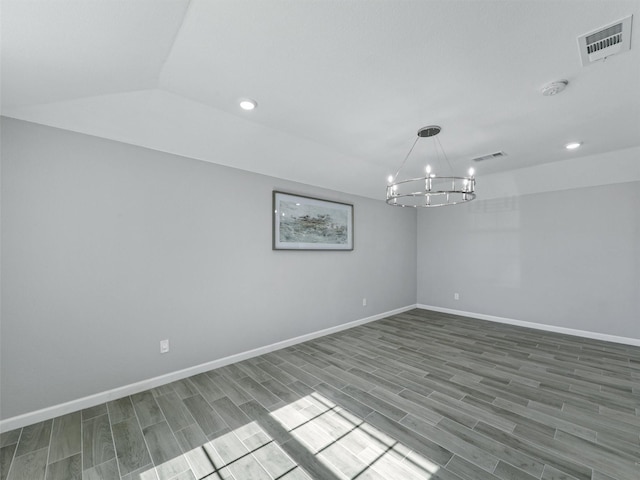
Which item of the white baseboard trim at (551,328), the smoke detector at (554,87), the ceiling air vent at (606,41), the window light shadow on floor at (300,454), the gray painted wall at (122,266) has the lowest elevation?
the window light shadow on floor at (300,454)

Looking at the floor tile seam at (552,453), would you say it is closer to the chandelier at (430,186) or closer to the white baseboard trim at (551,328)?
the chandelier at (430,186)

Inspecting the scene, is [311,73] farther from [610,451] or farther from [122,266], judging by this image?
[610,451]

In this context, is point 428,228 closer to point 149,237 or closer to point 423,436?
point 423,436

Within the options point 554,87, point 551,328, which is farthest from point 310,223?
point 551,328

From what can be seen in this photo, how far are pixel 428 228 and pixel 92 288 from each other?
18.9ft

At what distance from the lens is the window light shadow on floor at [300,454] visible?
1.64m

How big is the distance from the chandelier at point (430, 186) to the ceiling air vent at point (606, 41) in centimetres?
96

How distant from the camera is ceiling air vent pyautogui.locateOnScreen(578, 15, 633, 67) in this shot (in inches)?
61.2

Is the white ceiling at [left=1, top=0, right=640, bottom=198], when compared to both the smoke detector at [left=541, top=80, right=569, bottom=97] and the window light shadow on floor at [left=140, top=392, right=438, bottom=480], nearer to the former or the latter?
the smoke detector at [left=541, top=80, right=569, bottom=97]

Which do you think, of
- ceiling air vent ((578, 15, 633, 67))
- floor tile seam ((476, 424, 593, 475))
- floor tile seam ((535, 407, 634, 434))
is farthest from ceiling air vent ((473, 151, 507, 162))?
floor tile seam ((476, 424, 593, 475))

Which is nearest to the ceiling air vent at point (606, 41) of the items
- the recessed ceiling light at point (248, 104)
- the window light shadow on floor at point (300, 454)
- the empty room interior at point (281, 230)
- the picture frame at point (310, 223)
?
the empty room interior at point (281, 230)

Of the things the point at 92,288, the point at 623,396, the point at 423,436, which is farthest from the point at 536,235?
the point at 92,288

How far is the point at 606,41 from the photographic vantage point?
1655 millimetres

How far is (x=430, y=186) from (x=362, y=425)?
6.53 feet
